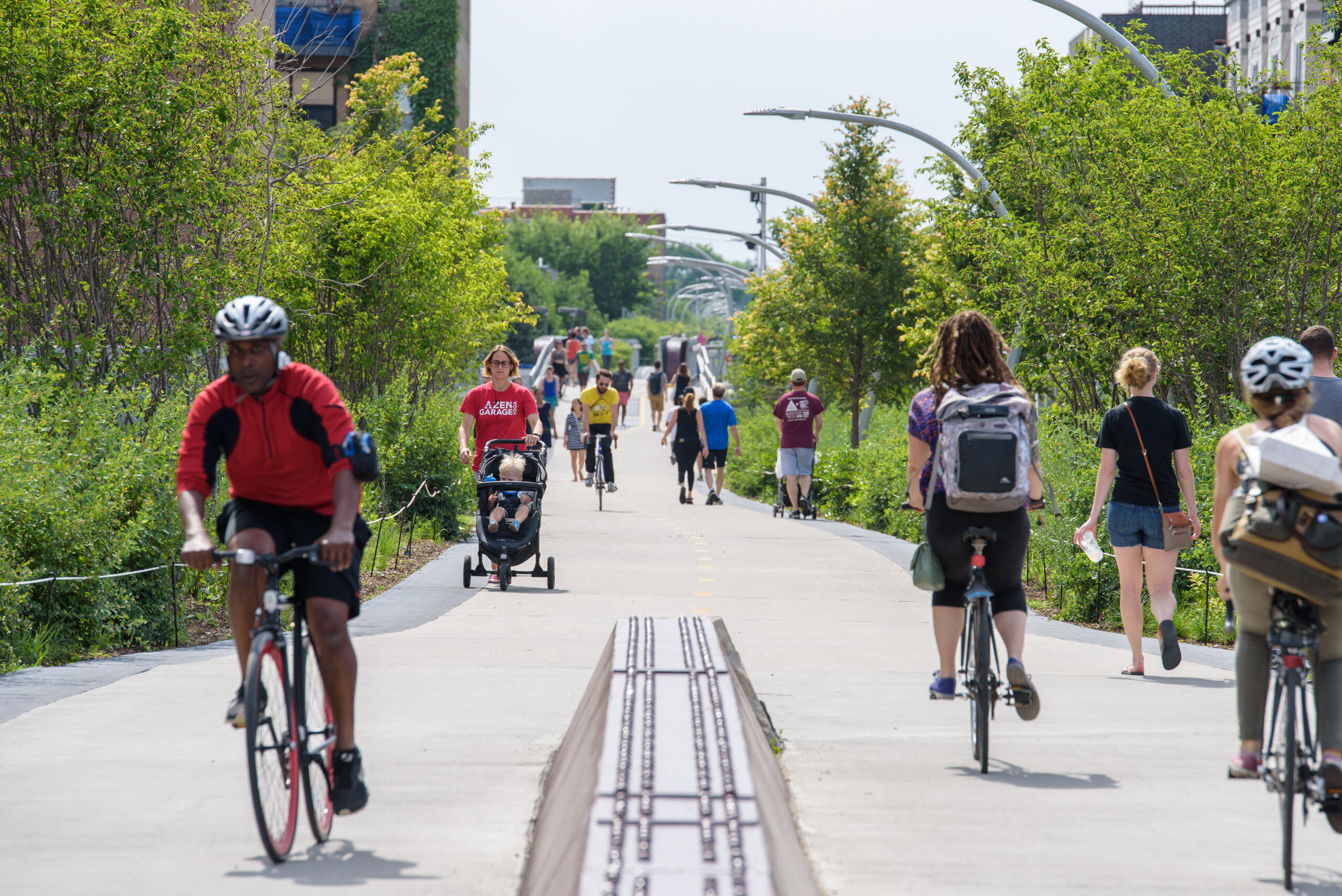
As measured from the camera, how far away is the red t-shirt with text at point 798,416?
66.9 ft

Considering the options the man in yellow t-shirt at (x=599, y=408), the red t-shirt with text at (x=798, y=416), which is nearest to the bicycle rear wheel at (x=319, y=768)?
the red t-shirt with text at (x=798, y=416)

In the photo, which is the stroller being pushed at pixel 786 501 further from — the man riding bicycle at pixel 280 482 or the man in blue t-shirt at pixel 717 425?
the man riding bicycle at pixel 280 482

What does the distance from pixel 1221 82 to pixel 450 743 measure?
400 inches

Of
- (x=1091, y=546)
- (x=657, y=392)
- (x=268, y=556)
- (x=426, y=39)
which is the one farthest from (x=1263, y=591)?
(x=426, y=39)

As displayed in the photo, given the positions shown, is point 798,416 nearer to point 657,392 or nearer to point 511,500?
point 511,500

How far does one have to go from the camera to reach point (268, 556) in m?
4.46

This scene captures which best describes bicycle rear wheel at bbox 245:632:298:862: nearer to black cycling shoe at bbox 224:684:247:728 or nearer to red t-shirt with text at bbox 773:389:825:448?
black cycling shoe at bbox 224:684:247:728

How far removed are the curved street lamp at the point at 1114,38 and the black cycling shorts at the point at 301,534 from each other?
9.98m

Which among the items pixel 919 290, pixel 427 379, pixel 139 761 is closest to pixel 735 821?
pixel 139 761

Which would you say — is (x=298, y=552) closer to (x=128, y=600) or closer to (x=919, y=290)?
(x=128, y=600)

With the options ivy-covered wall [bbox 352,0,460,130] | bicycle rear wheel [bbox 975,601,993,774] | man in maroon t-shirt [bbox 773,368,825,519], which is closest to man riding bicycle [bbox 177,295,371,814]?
bicycle rear wheel [bbox 975,601,993,774]

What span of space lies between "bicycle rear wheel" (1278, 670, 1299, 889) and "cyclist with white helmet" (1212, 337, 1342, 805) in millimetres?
132

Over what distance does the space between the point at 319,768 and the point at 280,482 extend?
0.89 metres

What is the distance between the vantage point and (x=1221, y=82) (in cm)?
1329
